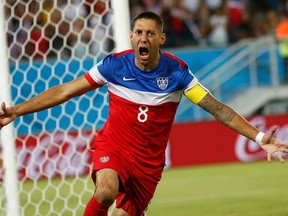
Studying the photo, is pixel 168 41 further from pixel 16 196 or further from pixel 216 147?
pixel 16 196

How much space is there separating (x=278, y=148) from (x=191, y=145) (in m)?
9.22

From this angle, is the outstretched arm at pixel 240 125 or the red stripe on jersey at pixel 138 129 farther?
the red stripe on jersey at pixel 138 129

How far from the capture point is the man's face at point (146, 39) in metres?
6.52

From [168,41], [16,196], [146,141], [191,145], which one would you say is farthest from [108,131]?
[168,41]

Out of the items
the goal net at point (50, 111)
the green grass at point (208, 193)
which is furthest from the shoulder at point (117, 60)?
Answer: the green grass at point (208, 193)

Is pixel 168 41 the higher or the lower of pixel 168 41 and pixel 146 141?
the higher

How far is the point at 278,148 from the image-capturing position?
242 inches

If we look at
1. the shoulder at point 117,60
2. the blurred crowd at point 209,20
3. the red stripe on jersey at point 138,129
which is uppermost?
the blurred crowd at point 209,20

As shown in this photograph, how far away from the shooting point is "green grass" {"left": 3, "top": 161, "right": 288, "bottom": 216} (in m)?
9.60

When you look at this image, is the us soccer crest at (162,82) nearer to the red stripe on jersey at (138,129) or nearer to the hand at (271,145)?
the red stripe on jersey at (138,129)

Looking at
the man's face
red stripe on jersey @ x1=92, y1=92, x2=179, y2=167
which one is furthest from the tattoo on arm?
the man's face

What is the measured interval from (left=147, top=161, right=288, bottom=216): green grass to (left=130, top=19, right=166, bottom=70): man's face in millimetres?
3030

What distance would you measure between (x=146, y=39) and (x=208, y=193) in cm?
511

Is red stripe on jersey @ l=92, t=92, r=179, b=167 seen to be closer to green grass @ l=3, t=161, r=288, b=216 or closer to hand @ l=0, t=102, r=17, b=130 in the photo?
hand @ l=0, t=102, r=17, b=130
